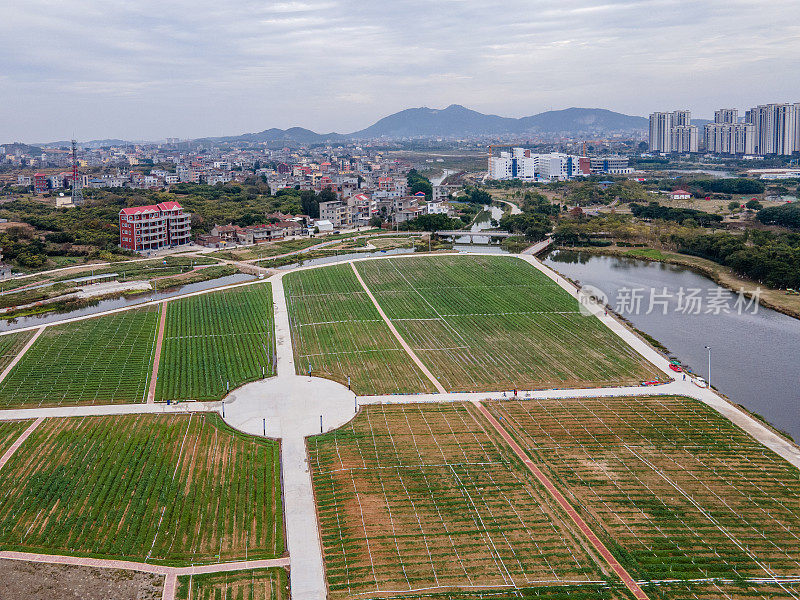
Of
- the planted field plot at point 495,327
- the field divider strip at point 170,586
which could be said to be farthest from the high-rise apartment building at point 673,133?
the field divider strip at point 170,586

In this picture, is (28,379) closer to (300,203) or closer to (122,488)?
(122,488)

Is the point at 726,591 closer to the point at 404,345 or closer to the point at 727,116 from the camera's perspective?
the point at 404,345

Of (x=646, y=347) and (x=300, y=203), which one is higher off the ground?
(x=300, y=203)

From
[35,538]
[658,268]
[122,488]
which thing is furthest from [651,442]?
[658,268]

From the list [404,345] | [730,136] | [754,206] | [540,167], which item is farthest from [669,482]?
[730,136]

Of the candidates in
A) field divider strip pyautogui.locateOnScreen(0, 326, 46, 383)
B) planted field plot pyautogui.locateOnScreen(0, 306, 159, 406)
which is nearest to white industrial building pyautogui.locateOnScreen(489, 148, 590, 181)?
planted field plot pyautogui.locateOnScreen(0, 306, 159, 406)

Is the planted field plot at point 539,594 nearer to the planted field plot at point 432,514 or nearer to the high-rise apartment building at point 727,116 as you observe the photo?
the planted field plot at point 432,514
